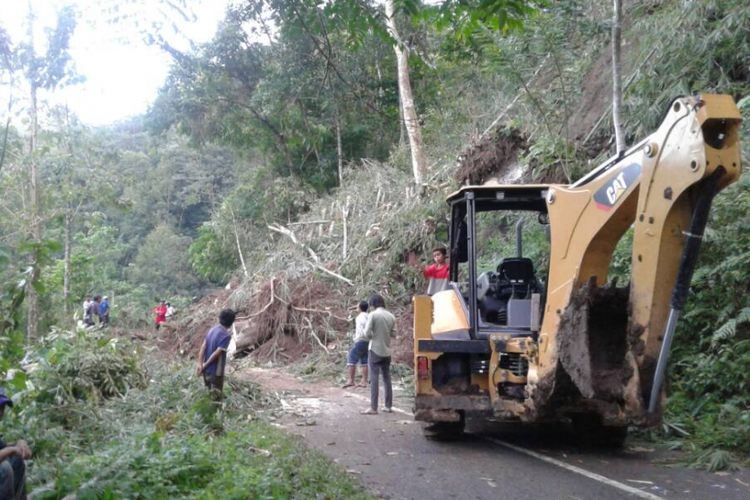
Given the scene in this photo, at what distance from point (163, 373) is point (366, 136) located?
68.9 feet

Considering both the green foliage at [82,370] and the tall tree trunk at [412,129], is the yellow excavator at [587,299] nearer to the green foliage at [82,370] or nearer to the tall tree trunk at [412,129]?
the green foliage at [82,370]

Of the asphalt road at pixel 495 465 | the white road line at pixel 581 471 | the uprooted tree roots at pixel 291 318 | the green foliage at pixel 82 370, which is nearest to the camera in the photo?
the white road line at pixel 581 471

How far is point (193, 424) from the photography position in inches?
349

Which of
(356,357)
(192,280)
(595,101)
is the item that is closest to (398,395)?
(356,357)

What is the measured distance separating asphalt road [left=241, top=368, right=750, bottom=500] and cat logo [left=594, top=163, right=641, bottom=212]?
8.31ft

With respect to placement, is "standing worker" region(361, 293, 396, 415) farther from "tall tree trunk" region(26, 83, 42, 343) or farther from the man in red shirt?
"tall tree trunk" region(26, 83, 42, 343)

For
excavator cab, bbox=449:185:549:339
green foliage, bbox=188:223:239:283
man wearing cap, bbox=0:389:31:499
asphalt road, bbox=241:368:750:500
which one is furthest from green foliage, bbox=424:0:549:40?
green foliage, bbox=188:223:239:283

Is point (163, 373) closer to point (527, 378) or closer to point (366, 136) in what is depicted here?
point (527, 378)

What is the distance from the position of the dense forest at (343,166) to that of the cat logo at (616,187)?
1625mm

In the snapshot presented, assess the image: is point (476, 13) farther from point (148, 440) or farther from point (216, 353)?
point (216, 353)

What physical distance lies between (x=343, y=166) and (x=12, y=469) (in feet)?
84.9

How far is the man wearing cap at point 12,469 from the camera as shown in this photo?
453 cm

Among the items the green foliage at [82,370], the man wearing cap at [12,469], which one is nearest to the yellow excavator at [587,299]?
the green foliage at [82,370]

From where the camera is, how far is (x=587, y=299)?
22.9 feet
